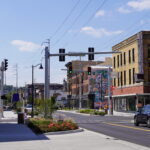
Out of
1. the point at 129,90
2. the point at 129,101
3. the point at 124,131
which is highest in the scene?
the point at 129,90

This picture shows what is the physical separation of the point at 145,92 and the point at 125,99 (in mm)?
8223

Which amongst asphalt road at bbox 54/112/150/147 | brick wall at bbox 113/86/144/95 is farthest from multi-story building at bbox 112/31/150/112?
asphalt road at bbox 54/112/150/147

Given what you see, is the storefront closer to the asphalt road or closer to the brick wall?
the brick wall

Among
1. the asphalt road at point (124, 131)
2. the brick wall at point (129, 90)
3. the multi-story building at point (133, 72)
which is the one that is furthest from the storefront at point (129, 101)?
the asphalt road at point (124, 131)

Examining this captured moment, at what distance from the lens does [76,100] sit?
4537 inches

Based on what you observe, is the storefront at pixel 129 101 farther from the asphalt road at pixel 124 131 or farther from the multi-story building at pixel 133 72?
the asphalt road at pixel 124 131

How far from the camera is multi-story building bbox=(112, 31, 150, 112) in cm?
5862

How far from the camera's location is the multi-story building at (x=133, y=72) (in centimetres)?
5862

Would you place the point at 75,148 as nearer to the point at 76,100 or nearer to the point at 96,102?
the point at 96,102

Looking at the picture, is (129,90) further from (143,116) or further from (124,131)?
(124,131)

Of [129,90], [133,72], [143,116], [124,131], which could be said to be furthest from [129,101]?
[124,131]

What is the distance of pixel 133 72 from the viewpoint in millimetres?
61906

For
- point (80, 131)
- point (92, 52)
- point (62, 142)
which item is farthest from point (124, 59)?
point (62, 142)

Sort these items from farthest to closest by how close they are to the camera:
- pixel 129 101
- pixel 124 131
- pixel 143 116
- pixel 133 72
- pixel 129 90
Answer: pixel 129 101, pixel 129 90, pixel 133 72, pixel 143 116, pixel 124 131
